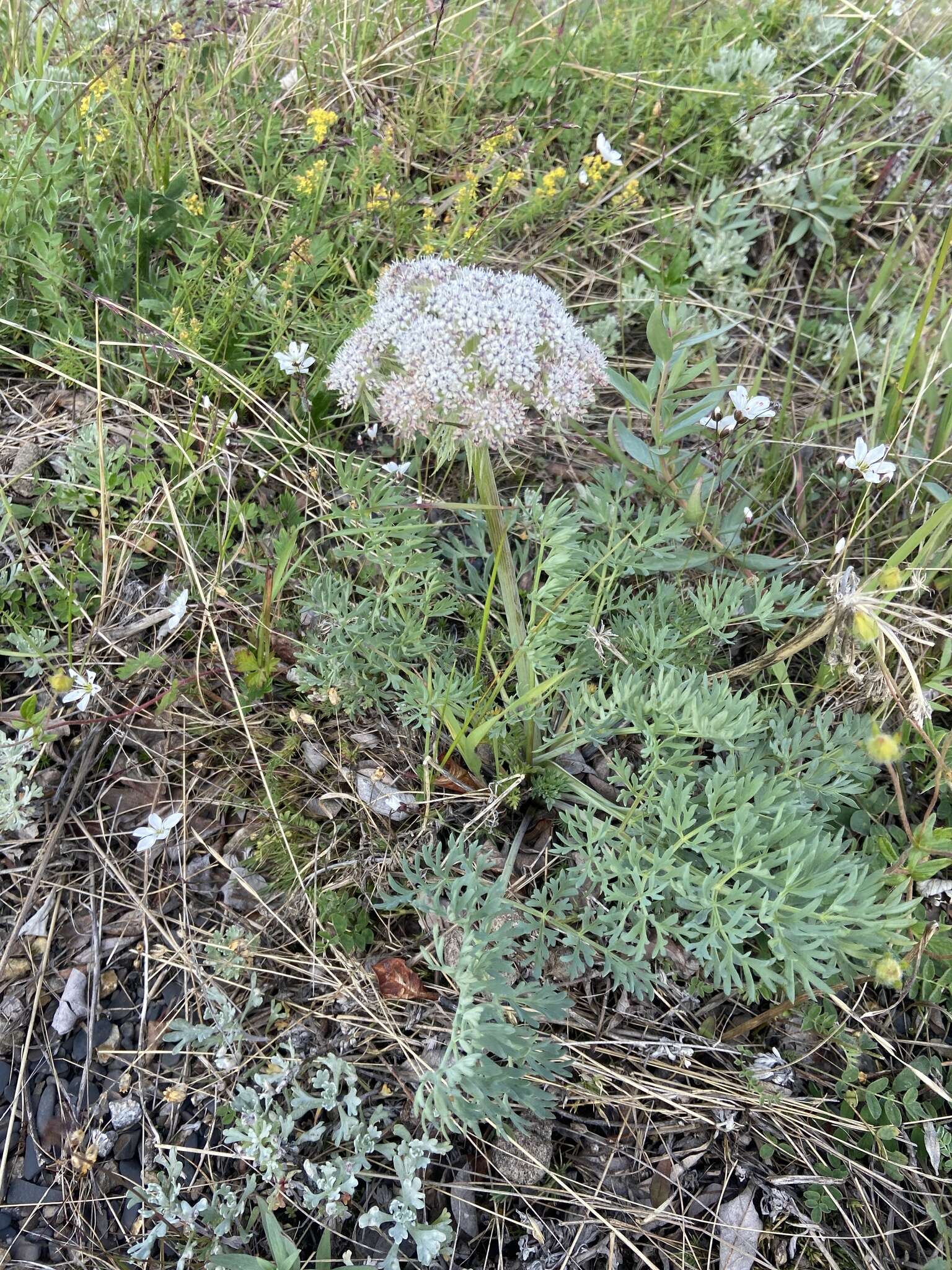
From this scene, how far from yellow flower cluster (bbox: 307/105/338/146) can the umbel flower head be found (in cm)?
125

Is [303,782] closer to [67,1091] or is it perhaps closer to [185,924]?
[185,924]

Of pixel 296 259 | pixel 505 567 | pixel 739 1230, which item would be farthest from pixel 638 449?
pixel 739 1230

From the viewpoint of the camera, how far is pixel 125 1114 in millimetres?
2064

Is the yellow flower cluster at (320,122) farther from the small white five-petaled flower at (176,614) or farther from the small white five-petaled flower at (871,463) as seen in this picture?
the small white five-petaled flower at (871,463)

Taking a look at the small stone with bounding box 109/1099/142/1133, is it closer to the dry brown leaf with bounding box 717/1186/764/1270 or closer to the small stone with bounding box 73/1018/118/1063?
the small stone with bounding box 73/1018/118/1063

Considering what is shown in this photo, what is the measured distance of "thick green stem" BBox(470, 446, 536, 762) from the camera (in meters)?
2.19

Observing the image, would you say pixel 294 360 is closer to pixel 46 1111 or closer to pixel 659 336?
pixel 659 336

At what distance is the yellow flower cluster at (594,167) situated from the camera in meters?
3.25

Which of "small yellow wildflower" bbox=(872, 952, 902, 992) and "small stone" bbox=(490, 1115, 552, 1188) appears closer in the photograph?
"small yellow wildflower" bbox=(872, 952, 902, 992)

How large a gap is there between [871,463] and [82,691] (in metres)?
2.43

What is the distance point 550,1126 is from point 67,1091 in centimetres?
122

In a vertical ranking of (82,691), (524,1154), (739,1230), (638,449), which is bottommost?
(739,1230)

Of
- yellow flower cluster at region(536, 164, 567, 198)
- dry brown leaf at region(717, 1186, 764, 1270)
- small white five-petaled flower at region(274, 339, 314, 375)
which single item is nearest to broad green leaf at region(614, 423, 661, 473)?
small white five-petaled flower at region(274, 339, 314, 375)

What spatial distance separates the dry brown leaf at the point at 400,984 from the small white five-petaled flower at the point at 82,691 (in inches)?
43.3
